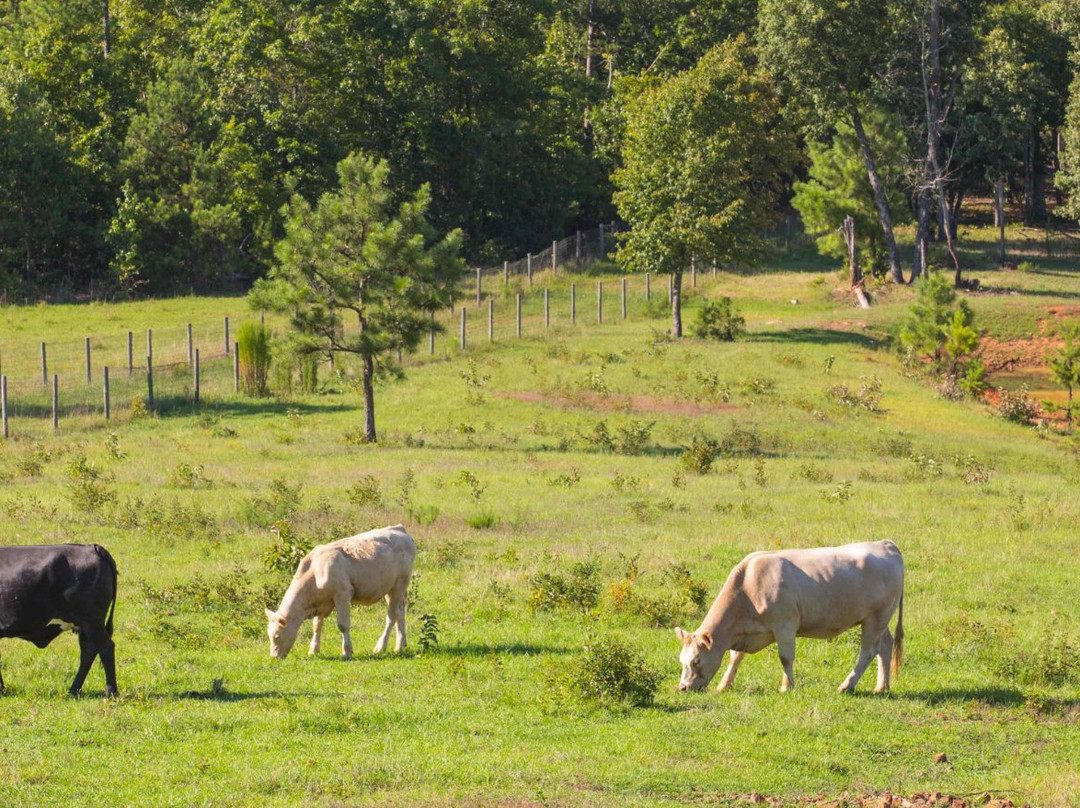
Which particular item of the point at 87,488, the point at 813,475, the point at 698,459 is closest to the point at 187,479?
the point at 87,488

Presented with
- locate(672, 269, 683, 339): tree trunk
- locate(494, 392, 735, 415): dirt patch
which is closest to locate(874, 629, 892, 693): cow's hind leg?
locate(494, 392, 735, 415): dirt patch

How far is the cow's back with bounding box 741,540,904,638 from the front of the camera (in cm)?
1555

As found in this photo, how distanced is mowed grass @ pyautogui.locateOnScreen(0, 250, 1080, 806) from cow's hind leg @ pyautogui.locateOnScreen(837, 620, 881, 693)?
0.58ft

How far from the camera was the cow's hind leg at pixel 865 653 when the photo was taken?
15.7m

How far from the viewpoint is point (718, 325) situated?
187ft

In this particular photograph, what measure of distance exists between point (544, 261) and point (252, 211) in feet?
47.6

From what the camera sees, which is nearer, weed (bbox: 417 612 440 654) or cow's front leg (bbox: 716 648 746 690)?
cow's front leg (bbox: 716 648 746 690)

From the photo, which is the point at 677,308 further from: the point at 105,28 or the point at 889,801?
the point at 889,801

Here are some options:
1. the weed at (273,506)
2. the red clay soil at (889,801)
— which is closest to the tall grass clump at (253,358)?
the weed at (273,506)

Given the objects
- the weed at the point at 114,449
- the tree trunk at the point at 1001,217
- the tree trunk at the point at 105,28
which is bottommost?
the weed at the point at 114,449

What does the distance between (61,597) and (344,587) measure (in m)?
3.35

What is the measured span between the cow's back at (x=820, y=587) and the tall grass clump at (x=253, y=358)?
1308 inches

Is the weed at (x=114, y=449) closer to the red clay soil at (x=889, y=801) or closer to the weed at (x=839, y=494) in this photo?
the weed at (x=839, y=494)

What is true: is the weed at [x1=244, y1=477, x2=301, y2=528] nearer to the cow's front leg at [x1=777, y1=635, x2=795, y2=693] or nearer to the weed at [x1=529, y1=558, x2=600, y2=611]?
the weed at [x1=529, y1=558, x2=600, y2=611]
